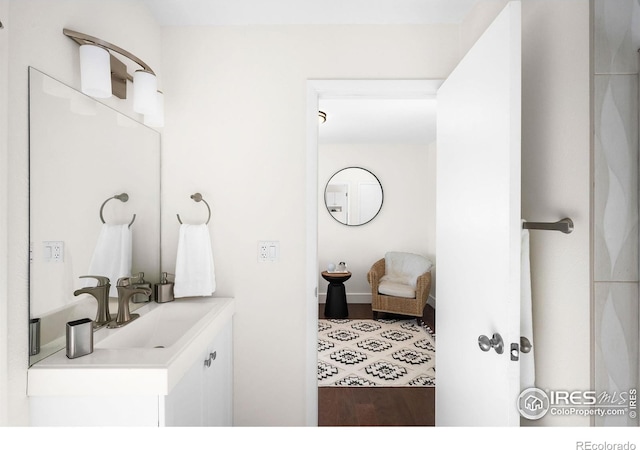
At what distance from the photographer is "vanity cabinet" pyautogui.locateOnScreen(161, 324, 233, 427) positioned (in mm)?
1067

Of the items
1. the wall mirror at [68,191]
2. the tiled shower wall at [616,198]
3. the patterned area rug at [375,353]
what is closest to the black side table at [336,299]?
the patterned area rug at [375,353]

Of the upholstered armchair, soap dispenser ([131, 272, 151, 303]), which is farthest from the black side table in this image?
soap dispenser ([131, 272, 151, 303])

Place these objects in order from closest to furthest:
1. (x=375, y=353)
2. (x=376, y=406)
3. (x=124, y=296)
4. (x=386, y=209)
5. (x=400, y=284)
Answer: (x=124, y=296) → (x=376, y=406) → (x=375, y=353) → (x=400, y=284) → (x=386, y=209)

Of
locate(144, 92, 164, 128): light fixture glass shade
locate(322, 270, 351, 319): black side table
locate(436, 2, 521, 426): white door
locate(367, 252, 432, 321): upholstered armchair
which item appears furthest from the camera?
locate(322, 270, 351, 319): black side table

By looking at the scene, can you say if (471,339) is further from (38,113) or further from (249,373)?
(38,113)

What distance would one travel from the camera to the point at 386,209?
4.83 m

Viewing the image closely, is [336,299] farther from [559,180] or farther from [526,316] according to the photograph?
[559,180]

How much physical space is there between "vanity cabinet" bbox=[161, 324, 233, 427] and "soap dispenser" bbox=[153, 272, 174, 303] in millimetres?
339

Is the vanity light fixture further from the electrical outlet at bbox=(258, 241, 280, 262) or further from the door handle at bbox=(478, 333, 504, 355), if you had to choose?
the door handle at bbox=(478, 333, 504, 355)

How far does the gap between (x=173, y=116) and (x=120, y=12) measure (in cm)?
47

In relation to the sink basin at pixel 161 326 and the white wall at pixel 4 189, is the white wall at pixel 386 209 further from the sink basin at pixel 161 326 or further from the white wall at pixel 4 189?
A: the white wall at pixel 4 189

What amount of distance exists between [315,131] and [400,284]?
2.91 meters

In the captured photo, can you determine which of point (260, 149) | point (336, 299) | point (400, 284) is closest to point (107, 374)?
point (260, 149)

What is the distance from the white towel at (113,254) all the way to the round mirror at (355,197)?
11.7ft
